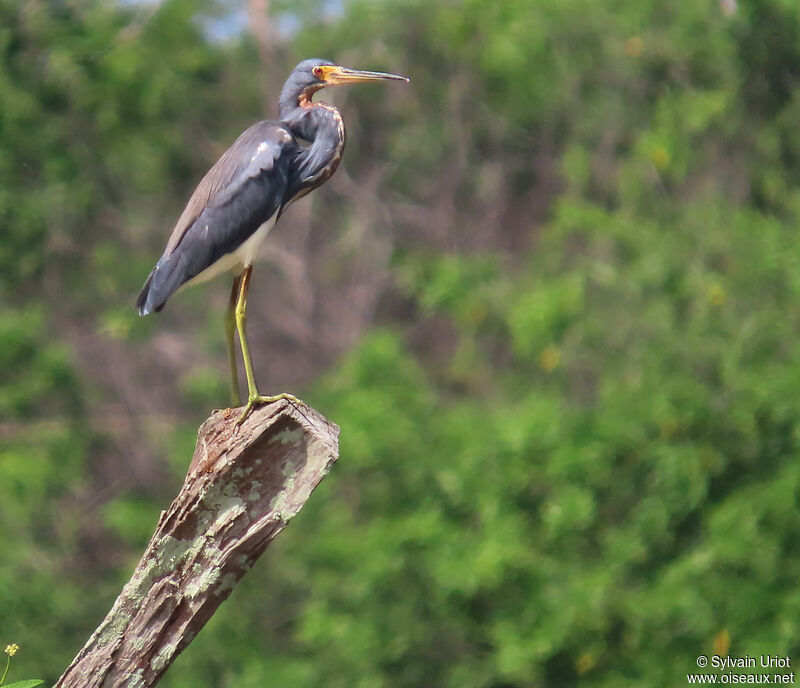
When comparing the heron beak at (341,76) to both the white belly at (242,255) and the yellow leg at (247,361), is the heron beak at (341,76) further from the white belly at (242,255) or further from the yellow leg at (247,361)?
the yellow leg at (247,361)

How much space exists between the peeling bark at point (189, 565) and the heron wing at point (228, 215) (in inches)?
62.0

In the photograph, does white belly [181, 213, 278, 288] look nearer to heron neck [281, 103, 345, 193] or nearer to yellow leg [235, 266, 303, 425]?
yellow leg [235, 266, 303, 425]

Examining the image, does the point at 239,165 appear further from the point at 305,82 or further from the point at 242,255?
the point at 305,82

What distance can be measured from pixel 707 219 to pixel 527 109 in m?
5.98

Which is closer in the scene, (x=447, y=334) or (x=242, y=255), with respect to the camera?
(x=242, y=255)

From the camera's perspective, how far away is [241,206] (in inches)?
220

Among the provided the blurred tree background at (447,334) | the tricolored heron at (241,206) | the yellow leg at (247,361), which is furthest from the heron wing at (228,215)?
the blurred tree background at (447,334)

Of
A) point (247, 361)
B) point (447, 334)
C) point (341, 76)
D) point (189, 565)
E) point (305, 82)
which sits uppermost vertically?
point (305, 82)

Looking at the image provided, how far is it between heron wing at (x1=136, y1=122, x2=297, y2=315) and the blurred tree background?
A: 6453mm

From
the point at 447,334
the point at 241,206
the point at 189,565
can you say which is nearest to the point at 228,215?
the point at 241,206

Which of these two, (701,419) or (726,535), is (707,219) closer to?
(701,419)

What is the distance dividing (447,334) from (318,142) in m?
12.7

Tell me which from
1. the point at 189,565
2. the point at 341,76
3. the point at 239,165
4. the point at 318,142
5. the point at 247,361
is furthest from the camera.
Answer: the point at 341,76

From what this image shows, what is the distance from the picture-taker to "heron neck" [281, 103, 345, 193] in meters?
5.70
